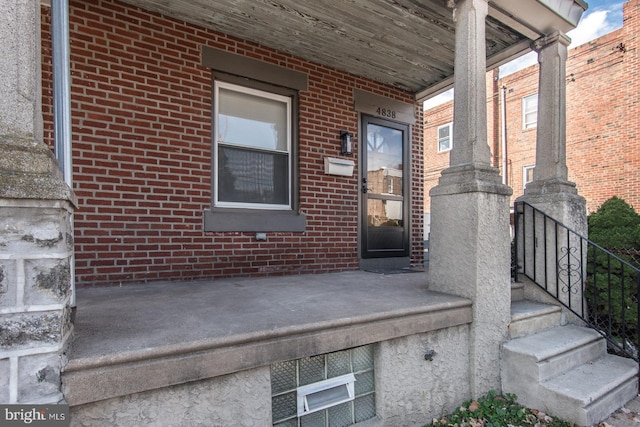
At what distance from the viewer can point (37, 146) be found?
53.4 inches

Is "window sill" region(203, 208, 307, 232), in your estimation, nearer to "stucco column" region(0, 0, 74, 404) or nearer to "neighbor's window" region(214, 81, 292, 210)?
"neighbor's window" region(214, 81, 292, 210)

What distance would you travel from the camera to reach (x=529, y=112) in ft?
36.9

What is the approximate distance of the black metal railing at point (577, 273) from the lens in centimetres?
306

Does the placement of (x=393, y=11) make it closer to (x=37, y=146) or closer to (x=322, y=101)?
(x=322, y=101)

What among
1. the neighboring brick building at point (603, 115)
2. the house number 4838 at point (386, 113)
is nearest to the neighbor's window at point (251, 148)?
the house number 4838 at point (386, 113)

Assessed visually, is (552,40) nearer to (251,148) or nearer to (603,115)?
(251,148)

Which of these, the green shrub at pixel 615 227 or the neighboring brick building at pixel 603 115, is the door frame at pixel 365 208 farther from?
the neighboring brick building at pixel 603 115

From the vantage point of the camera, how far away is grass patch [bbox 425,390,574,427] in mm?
2295

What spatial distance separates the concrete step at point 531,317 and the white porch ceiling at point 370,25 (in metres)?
2.62

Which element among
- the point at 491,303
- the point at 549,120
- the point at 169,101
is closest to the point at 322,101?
the point at 169,101

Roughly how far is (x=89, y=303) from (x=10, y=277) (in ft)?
3.97

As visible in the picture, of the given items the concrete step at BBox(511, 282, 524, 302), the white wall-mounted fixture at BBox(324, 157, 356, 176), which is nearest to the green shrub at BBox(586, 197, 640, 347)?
the concrete step at BBox(511, 282, 524, 302)

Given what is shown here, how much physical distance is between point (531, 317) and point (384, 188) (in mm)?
2417

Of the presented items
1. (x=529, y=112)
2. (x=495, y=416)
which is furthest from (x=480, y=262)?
(x=529, y=112)
